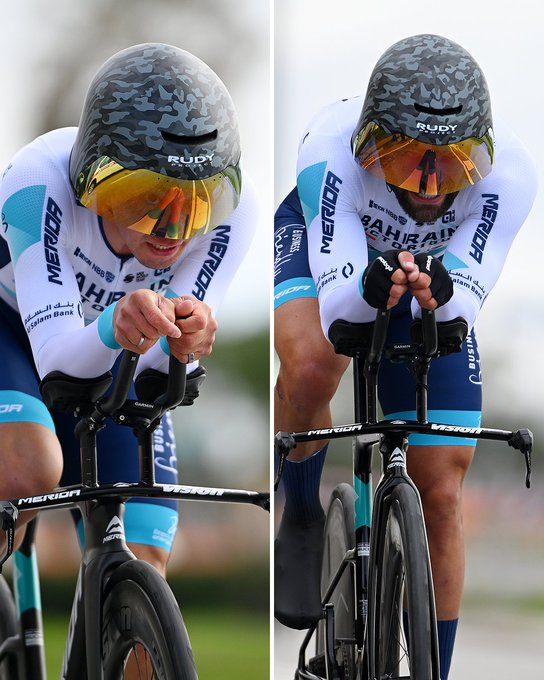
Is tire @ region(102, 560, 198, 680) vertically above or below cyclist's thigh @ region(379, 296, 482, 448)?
below

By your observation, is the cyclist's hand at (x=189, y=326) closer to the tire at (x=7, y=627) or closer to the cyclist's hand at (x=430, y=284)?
the cyclist's hand at (x=430, y=284)

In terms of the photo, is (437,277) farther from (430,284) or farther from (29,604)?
(29,604)

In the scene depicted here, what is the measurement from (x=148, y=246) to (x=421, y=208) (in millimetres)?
680

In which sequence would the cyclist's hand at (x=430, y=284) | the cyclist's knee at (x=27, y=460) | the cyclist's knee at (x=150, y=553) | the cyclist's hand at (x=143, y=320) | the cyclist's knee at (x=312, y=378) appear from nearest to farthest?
the cyclist's hand at (x=143, y=320), the cyclist's hand at (x=430, y=284), the cyclist's knee at (x=27, y=460), the cyclist's knee at (x=150, y=553), the cyclist's knee at (x=312, y=378)

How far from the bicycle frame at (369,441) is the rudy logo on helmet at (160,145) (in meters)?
0.37

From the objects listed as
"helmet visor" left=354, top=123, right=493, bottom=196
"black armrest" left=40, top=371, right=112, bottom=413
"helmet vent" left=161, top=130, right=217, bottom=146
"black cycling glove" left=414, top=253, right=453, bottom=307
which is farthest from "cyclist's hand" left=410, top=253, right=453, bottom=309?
"black armrest" left=40, top=371, right=112, bottom=413

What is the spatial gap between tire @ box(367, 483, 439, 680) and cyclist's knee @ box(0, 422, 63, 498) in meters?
0.59

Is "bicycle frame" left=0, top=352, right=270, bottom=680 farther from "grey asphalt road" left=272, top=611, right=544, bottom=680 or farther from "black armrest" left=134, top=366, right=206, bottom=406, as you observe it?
"grey asphalt road" left=272, top=611, right=544, bottom=680

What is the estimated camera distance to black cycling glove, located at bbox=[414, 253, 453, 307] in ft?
5.61

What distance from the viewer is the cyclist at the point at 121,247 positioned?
158 cm

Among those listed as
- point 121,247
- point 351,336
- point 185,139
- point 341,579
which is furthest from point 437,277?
point 341,579

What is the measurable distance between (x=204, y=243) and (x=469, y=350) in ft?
2.42

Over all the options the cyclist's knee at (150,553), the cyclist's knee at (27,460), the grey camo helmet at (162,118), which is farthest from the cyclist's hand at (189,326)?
the cyclist's knee at (150,553)

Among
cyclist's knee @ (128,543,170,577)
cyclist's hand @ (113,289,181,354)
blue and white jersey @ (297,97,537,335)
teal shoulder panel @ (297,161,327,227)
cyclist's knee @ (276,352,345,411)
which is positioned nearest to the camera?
cyclist's hand @ (113,289,181,354)
